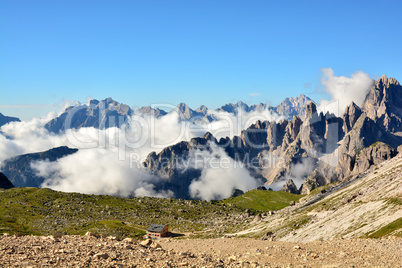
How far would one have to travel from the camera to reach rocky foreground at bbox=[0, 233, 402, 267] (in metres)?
29.0

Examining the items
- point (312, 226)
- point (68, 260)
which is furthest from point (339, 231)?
point (68, 260)

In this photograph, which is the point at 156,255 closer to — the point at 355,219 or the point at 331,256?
the point at 331,256

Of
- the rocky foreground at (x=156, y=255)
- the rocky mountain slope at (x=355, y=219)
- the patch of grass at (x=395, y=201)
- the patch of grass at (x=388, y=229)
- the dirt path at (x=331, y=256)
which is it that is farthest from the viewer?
the patch of grass at (x=395, y=201)

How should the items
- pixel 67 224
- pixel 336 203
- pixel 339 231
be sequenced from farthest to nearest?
pixel 67 224 < pixel 336 203 < pixel 339 231

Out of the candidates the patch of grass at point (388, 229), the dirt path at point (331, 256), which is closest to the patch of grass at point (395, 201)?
the patch of grass at point (388, 229)

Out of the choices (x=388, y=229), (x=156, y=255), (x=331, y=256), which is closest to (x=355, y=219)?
(x=388, y=229)

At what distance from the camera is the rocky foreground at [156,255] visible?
29.0 m

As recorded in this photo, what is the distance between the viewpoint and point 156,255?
3431cm

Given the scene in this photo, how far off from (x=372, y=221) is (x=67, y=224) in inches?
6560

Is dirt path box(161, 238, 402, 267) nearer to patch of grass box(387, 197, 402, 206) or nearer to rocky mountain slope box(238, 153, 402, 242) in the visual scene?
rocky mountain slope box(238, 153, 402, 242)

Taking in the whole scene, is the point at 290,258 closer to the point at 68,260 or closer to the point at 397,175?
the point at 68,260

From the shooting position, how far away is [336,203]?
418 feet

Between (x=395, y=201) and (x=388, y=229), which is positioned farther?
(x=395, y=201)

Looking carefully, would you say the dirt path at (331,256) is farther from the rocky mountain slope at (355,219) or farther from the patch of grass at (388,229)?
the patch of grass at (388,229)
